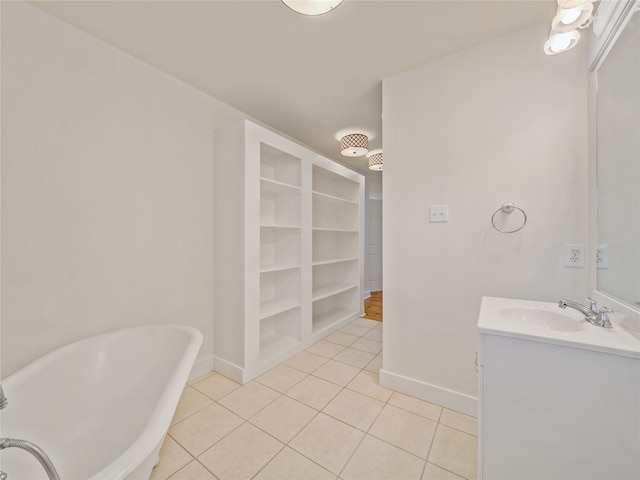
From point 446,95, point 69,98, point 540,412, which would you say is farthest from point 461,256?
point 69,98

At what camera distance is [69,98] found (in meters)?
1.46

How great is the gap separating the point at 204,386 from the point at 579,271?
266cm

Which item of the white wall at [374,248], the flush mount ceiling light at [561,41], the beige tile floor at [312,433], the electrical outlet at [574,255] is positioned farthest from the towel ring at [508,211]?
the white wall at [374,248]

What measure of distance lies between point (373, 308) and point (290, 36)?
384 centimetres

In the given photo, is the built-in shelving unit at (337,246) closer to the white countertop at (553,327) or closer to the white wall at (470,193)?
the white wall at (470,193)

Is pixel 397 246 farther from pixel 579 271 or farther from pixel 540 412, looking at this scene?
pixel 540 412

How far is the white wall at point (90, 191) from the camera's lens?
4.24 feet

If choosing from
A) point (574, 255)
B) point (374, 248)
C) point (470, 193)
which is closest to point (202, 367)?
point (470, 193)

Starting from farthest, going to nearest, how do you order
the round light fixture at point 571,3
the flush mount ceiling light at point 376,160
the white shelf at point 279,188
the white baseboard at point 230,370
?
the flush mount ceiling light at point 376,160 → the white shelf at point 279,188 → the white baseboard at point 230,370 → the round light fixture at point 571,3

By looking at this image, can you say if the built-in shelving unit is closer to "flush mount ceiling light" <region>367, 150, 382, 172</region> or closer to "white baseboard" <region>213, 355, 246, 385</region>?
"flush mount ceiling light" <region>367, 150, 382, 172</region>

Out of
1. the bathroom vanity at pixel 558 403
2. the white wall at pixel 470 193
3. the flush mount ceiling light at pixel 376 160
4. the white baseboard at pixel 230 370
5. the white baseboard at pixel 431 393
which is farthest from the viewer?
the flush mount ceiling light at pixel 376 160

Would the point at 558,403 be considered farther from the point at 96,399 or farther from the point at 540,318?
the point at 96,399

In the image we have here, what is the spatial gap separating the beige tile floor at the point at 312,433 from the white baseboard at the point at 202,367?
72mm

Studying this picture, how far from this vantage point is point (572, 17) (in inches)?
40.2
